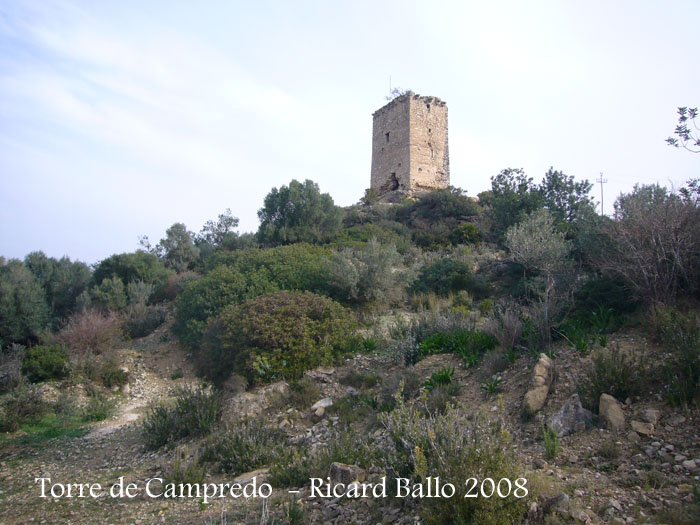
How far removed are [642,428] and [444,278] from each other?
8.99 m

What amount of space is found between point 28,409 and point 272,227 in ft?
42.7

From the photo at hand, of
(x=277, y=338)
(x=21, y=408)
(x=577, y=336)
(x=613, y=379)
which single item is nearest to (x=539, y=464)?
(x=613, y=379)

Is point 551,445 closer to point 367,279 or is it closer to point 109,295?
point 367,279

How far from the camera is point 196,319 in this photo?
40.0 feet

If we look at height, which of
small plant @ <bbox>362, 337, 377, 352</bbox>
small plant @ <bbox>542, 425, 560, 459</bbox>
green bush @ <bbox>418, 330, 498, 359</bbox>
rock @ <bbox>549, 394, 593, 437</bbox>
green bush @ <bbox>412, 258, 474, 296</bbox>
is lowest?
small plant @ <bbox>542, 425, 560, 459</bbox>

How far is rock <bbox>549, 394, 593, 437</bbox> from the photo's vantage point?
422 cm

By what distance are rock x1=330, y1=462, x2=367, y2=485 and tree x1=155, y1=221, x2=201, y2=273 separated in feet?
70.1

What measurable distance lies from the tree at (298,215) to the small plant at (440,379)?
14219mm

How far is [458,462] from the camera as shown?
3.08m

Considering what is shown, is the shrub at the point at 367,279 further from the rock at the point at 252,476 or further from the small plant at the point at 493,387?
the rock at the point at 252,476

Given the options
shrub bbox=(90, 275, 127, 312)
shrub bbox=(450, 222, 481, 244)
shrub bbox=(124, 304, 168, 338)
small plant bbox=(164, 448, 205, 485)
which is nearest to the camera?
small plant bbox=(164, 448, 205, 485)

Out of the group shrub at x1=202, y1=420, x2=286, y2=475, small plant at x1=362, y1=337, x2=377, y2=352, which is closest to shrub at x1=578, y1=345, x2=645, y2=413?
shrub at x1=202, y1=420, x2=286, y2=475

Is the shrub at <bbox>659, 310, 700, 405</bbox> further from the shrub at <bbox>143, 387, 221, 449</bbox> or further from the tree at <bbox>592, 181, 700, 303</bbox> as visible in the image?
the shrub at <bbox>143, 387, 221, 449</bbox>

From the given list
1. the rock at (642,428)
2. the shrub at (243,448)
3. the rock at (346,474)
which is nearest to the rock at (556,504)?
the rock at (642,428)
